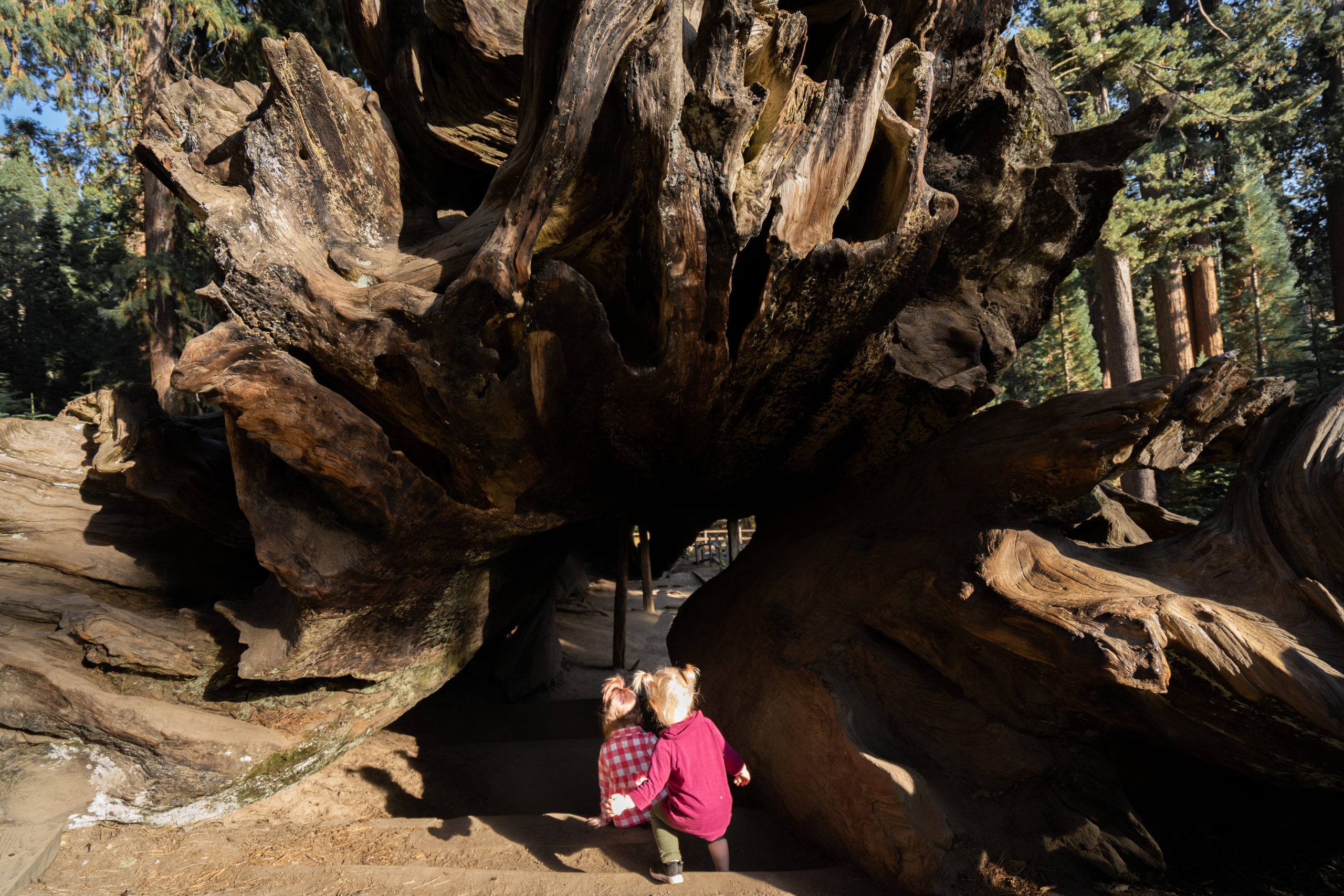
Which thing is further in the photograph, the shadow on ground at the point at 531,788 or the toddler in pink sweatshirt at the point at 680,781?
the shadow on ground at the point at 531,788

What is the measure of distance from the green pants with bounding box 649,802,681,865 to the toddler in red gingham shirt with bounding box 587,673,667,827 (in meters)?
0.05

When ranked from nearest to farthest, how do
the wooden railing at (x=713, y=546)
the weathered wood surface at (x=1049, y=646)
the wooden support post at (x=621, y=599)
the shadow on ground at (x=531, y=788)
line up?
the weathered wood surface at (x=1049, y=646), the shadow on ground at (x=531, y=788), the wooden support post at (x=621, y=599), the wooden railing at (x=713, y=546)

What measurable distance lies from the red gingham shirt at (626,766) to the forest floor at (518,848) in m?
0.32

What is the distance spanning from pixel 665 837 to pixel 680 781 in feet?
0.75

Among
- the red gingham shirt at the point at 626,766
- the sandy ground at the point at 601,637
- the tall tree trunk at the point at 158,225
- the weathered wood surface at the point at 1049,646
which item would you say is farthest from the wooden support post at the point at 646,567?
the tall tree trunk at the point at 158,225

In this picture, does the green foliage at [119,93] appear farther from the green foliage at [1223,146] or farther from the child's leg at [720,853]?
the green foliage at [1223,146]

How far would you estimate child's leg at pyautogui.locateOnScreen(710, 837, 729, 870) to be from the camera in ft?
10.4

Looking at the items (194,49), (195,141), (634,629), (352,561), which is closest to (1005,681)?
(352,561)

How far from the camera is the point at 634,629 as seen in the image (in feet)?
33.7

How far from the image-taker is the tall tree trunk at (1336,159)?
14.4 metres

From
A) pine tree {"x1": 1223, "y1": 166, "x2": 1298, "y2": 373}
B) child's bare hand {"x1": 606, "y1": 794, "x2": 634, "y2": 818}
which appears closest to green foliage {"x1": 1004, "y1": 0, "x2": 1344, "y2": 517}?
pine tree {"x1": 1223, "y1": 166, "x2": 1298, "y2": 373}

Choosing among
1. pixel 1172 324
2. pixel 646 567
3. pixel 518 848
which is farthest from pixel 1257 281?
pixel 518 848

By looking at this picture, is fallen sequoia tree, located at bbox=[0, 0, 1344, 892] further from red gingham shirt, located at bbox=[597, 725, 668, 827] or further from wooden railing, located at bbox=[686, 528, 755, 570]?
wooden railing, located at bbox=[686, 528, 755, 570]

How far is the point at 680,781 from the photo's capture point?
121 inches
